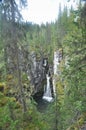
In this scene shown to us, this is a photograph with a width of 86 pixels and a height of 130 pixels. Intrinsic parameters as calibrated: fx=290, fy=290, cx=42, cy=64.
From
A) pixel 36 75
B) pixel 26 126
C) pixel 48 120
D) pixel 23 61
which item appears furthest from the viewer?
pixel 36 75

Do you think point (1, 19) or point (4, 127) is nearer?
point (4, 127)

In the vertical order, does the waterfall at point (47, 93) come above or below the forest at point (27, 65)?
below

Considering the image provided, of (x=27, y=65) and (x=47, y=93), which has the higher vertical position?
(x=27, y=65)

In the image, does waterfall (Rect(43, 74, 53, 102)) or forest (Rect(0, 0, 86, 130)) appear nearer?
forest (Rect(0, 0, 86, 130))

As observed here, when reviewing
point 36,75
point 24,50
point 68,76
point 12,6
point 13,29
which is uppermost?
point 12,6

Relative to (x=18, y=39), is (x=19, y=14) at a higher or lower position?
higher

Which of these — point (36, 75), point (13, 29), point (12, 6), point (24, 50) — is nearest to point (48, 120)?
point (24, 50)

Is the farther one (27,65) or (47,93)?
(47,93)

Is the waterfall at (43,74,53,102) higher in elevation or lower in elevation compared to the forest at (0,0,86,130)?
lower

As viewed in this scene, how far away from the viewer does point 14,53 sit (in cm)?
1902

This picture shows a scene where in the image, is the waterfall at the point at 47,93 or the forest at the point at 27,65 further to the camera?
the waterfall at the point at 47,93

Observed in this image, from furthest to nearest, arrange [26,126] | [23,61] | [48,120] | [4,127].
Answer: [48,120] → [23,61] → [26,126] → [4,127]

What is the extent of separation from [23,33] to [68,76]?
4920mm

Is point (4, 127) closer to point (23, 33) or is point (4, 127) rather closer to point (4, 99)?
point (23, 33)
